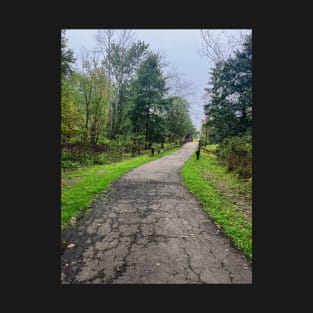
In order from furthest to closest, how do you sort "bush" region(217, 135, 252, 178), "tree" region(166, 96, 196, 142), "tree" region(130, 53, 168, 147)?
"tree" region(166, 96, 196, 142), "tree" region(130, 53, 168, 147), "bush" region(217, 135, 252, 178)

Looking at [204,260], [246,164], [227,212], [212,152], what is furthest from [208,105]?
[204,260]

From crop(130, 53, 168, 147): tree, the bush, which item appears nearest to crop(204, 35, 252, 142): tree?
the bush

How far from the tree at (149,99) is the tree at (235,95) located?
287 inches

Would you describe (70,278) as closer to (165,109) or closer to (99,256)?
(99,256)

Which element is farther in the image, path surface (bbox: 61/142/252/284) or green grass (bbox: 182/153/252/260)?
green grass (bbox: 182/153/252/260)

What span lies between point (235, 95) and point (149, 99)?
363 inches

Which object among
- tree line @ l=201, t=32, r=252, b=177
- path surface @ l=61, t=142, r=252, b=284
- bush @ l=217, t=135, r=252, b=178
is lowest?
path surface @ l=61, t=142, r=252, b=284

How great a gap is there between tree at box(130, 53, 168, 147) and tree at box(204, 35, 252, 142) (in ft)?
23.9

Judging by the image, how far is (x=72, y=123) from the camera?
10.6 m

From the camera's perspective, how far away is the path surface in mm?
2713

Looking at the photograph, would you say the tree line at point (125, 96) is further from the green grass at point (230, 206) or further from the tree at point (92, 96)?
the green grass at point (230, 206)

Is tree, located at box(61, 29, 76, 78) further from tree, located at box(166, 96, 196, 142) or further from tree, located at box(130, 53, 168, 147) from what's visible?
tree, located at box(166, 96, 196, 142)

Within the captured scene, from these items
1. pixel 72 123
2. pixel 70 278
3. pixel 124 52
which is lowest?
pixel 70 278

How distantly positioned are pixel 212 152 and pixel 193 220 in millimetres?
18802
